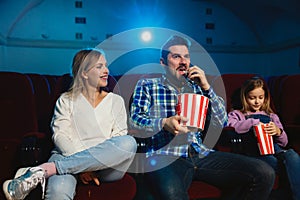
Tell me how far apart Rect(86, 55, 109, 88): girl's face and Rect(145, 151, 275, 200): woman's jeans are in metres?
0.48

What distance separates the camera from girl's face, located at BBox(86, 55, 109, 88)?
5.99 ft

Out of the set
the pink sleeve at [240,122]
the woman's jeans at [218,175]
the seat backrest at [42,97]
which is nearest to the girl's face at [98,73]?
the woman's jeans at [218,175]

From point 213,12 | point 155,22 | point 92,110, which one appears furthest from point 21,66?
point 92,110

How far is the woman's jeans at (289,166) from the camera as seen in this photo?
178 cm

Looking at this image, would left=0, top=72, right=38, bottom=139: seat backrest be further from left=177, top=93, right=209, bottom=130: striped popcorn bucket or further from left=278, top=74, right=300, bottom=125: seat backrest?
left=278, top=74, right=300, bottom=125: seat backrest

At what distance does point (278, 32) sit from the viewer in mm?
4906

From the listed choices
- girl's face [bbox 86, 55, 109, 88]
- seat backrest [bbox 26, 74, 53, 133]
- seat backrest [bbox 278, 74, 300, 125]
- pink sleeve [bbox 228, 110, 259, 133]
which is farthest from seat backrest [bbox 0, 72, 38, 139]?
seat backrest [bbox 278, 74, 300, 125]

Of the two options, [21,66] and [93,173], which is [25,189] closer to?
[93,173]

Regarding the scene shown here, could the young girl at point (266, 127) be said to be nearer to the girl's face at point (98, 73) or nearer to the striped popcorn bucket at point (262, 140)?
the striped popcorn bucket at point (262, 140)

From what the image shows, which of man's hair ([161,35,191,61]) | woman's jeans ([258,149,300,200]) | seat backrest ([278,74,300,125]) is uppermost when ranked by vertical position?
man's hair ([161,35,191,61])

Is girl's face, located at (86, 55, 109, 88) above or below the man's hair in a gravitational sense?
below

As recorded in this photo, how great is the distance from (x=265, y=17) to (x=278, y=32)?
30 centimetres

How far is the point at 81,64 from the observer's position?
1841mm

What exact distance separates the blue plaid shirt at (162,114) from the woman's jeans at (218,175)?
2.4 inches
